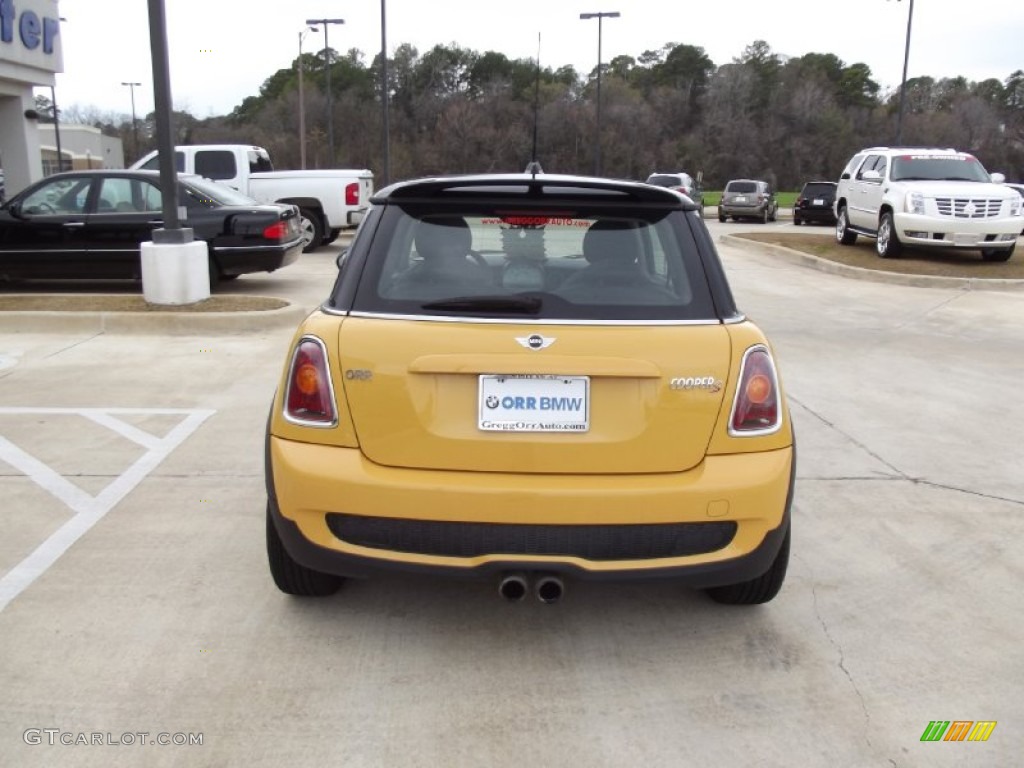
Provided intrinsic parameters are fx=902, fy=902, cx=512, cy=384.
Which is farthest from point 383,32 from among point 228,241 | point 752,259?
point 228,241

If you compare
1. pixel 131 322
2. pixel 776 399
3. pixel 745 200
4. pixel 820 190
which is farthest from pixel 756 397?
pixel 745 200

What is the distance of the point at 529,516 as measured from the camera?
2.78m

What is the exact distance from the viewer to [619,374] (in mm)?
2812

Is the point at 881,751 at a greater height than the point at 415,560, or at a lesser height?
lesser

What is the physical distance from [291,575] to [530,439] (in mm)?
1150

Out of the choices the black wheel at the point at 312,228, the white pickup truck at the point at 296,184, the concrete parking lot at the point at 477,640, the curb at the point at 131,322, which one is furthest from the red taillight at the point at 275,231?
the black wheel at the point at 312,228

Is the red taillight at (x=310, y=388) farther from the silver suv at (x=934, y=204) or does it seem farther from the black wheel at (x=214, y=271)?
the silver suv at (x=934, y=204)

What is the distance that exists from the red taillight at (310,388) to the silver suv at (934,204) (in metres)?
14.0

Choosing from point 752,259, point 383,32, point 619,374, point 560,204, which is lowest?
point 752,259

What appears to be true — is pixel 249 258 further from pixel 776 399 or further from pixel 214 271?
pixel 776 399

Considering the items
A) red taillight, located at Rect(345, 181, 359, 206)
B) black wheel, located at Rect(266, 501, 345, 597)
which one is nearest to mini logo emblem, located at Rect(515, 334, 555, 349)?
black wheel, located at Rect(266, 501, 345, 597)

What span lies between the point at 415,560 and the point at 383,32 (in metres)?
28.0

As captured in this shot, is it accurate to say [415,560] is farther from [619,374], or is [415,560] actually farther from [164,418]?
[164,418]

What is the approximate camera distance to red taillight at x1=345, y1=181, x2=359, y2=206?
17.7 metres
